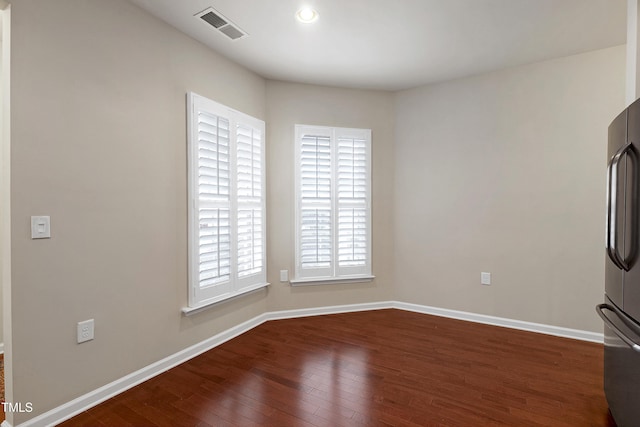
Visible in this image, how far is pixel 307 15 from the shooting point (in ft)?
7.75

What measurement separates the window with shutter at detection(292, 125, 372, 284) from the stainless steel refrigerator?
235 centimetres

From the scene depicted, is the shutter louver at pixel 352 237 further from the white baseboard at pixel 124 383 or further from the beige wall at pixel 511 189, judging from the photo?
the white baseboard at pixel 124 383

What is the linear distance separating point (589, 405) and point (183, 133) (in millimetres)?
3379

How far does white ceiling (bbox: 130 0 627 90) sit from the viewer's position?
227 cm

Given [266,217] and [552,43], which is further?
[266,217]

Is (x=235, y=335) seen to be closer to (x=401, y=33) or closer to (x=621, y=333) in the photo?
(x=621, y=333)

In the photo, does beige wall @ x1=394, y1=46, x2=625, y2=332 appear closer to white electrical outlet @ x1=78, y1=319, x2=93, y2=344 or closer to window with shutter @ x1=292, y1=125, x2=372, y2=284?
window with shutter @ x1=292, y1=125, x2=372, y2=284

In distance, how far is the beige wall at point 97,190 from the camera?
1.72m

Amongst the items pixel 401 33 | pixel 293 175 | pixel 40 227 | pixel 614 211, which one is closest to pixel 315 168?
pixel 293 175

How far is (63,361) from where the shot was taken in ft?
6.10

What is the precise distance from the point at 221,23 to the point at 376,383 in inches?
114

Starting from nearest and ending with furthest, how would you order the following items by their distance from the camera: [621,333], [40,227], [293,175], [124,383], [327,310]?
[621,333]
[40,227]
[124,383]
[293,175]
[327,310]

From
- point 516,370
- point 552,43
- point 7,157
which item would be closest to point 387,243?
point 516,370

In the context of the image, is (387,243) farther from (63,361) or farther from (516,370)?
(63,361)
